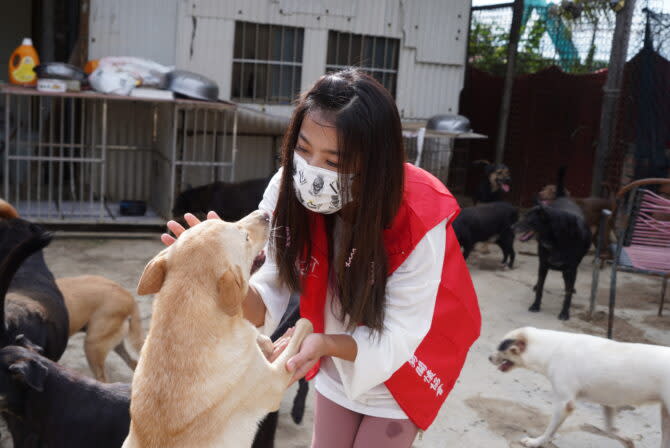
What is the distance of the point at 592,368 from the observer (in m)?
4.07

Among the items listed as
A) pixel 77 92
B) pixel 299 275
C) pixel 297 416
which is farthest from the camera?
pixel 77 92

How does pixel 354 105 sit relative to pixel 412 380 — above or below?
above

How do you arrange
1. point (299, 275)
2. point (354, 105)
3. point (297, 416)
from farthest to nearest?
1. point (297, 416)
2. point (299, 275)
3. point (354, 105)

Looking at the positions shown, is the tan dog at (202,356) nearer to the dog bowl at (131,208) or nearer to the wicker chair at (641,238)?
the wicker chair at (641,238)

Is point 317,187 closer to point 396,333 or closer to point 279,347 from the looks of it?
point 396,333

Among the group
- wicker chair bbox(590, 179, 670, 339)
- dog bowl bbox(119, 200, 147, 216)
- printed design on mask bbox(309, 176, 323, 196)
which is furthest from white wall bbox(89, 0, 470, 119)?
printed design on mask bbox(309, 176, 323, 196)

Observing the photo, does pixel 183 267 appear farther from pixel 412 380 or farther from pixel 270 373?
pixel 412 380

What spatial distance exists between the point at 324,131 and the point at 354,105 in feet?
0.36

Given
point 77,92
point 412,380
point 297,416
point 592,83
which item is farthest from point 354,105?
point 592,83

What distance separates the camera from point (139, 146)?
31.3ft

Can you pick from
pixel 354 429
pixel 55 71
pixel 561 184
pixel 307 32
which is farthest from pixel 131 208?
pixel 354 429

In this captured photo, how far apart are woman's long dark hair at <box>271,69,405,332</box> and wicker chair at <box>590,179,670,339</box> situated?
427 centimetres

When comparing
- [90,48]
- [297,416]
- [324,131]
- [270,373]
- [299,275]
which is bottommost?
[297,416]

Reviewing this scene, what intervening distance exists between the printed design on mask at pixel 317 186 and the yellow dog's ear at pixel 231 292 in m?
0.32
